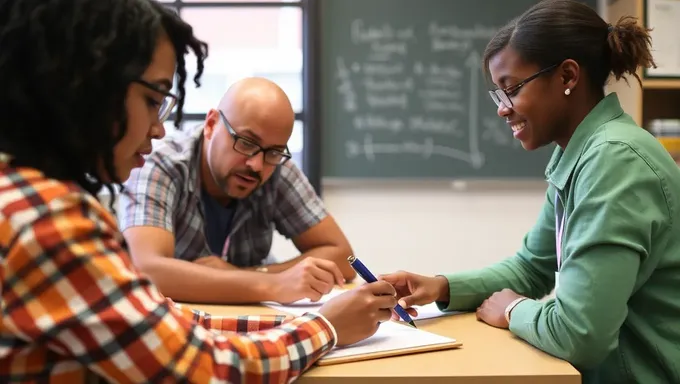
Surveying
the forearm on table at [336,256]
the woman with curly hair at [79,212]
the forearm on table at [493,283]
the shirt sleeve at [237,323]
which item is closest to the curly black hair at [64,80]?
the woman with curly hair at [79,212]

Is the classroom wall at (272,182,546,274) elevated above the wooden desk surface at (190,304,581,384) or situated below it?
below

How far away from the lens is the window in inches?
122

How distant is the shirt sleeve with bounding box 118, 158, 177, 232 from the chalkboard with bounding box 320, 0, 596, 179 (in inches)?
53.0

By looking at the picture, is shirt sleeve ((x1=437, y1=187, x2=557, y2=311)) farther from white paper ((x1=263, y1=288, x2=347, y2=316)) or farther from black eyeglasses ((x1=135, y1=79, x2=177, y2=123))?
black eyeglasses ((x1=135, y1=79, x2=177, y2=123))

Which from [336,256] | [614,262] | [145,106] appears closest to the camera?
[145,106]

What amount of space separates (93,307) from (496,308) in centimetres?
79

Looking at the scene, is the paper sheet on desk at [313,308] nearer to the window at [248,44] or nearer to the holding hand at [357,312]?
the holding hand at [357,312]

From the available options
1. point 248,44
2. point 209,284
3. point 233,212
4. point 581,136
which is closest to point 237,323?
point 209,284

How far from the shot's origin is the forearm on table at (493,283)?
4.55 ft

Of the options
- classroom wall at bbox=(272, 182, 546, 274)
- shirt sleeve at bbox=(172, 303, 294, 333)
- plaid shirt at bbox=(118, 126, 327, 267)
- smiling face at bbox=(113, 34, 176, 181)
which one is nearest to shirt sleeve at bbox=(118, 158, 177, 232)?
plaid shirt at bbox=(118, 126, 327, 267)

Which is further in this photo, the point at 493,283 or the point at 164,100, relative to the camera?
the point at 493,283

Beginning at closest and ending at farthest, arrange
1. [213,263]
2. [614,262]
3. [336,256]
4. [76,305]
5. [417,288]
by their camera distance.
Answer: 1. [76,305]
2. [614,262]
3. [417,288]
4. [213,263]
5. [336,256]

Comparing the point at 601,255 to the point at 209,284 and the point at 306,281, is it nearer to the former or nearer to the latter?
the point at 306,281

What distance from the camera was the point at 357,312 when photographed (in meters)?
1.06
